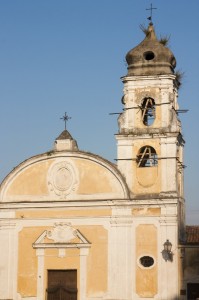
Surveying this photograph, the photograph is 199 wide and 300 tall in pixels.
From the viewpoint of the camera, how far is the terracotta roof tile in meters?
31.4

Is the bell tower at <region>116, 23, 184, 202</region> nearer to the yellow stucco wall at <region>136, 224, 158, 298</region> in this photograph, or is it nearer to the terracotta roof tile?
the yellow stucco wall at <region>136, 224, 158, 298</region>

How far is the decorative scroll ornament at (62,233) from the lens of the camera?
3025cm

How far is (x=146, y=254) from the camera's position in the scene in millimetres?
29219

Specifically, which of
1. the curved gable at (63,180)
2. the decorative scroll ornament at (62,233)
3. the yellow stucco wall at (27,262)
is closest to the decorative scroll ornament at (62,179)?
the curved gable at (63,180)

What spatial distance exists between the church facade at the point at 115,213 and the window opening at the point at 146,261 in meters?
0.04

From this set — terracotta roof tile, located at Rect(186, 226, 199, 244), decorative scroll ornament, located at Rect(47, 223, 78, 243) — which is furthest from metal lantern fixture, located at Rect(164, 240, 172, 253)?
decorative scroll ornament, located at Rect(47, 223, 78, 243)

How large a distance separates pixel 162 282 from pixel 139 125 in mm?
6393

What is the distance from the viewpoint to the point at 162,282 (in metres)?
28.8

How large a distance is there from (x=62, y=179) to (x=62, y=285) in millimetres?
4269

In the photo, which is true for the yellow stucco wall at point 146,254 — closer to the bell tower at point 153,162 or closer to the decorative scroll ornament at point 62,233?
the bell tower at point 153,162

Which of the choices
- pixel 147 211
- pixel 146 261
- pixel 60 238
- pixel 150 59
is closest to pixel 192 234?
pixel 147 211

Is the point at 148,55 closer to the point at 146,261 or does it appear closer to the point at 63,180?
the point at 63,180

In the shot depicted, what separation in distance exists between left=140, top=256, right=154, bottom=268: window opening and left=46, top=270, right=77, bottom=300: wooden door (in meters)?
2.78

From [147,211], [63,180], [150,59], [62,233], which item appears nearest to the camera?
[147,211]
